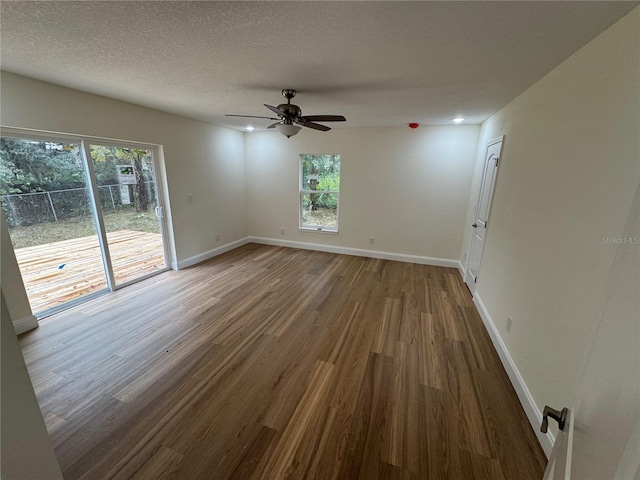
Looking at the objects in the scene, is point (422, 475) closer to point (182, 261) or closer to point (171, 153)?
point (182, 261)

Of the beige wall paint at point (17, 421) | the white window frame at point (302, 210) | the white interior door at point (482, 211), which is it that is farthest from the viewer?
the white window frame at point (302, 210)

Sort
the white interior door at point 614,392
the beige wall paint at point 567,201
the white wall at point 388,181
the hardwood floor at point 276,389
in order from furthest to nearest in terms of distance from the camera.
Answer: the white wall at point 388,181 → the hardwood floor at point 276,389 → the beige wall paint at point 567,201 → the white interior door at point 614,392

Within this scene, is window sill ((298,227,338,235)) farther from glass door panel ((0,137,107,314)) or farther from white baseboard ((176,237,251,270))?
glass door panel ((0,137,107,314))

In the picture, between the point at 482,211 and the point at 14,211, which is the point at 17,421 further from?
the point at 482,211

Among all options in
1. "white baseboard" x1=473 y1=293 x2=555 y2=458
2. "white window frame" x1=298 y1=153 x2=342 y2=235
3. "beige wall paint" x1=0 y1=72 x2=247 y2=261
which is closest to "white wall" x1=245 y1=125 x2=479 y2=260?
"white window frame" x1=298 y1=153 x2=342 y2=235

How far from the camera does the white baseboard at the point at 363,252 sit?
183 inches

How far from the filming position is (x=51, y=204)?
2.74 m

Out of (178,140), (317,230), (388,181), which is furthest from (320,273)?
(178,140)

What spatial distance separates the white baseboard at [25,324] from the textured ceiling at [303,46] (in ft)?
7.51

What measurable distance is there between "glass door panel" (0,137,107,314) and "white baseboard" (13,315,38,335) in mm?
227

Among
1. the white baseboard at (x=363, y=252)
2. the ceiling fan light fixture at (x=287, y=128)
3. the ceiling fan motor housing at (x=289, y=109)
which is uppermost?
the ceiling fan motor housing at (x=289, y=109)

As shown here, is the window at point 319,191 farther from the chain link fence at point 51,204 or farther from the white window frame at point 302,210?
the chain link fence at point 51,204

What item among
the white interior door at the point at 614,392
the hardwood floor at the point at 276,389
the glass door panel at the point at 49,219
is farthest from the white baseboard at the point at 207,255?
the white interior door at the point at 614,392

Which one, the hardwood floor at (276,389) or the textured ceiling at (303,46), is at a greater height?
the textured ceiling at (303,46)
